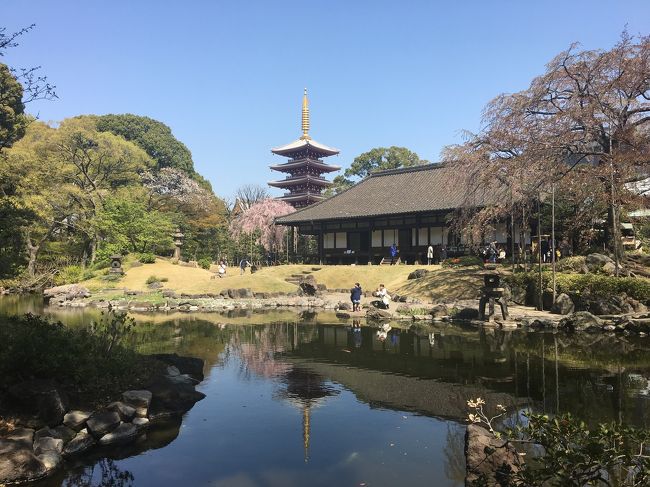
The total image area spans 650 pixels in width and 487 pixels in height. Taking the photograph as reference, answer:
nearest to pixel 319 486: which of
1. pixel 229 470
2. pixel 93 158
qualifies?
pixel 229 470

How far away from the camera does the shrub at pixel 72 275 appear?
124 feet

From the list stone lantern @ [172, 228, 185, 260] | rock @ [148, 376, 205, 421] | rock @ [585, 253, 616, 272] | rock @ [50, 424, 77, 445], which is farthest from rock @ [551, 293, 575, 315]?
stone lantern @ [172, 228, 185, 260]

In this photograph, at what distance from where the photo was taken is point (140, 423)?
8383 mm

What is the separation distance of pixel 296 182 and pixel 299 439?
2274 inches

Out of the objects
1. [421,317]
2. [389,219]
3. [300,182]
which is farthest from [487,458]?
[300,182]

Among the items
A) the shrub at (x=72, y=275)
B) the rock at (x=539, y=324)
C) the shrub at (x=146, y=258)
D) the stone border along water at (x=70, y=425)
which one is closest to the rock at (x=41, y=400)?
the stone border along water at (x=70, y=425)

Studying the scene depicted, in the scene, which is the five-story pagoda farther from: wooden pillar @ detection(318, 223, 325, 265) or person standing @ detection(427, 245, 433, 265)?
person standing @ detection(427, 245, 433, 265)

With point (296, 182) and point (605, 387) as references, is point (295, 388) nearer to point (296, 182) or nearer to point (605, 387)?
point (605, 387)

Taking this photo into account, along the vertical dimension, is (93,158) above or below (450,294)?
above

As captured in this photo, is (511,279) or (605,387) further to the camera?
(511,279)

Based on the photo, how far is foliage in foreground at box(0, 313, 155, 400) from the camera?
792 centimetres

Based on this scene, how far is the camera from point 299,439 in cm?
802

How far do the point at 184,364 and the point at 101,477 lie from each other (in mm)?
5070

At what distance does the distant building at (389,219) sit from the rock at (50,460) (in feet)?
92.5
